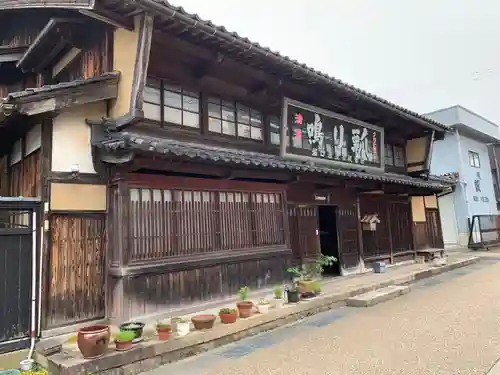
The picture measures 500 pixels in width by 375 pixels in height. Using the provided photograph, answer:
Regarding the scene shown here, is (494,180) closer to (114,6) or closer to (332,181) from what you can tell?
(332,181)

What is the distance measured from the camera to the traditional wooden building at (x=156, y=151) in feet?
23.0

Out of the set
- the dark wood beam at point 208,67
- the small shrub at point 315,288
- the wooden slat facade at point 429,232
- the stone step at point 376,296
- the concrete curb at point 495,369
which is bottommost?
the concrete curb at point 495,369

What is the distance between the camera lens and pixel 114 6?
6.80 m

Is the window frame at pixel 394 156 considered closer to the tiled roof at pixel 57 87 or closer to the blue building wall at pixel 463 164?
the blue building wall at pixel 463 164

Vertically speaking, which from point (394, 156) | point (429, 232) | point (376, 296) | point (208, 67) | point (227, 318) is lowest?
point (376, 296)

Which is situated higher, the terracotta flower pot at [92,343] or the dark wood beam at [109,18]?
the dark wood beam at [109,18]

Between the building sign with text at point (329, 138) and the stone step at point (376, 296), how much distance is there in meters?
3.96

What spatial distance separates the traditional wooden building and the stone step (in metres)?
1.97

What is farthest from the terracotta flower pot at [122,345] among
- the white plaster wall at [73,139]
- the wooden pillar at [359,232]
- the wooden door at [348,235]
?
the wooden pillar at [359,232]

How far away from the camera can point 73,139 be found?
24.3ft

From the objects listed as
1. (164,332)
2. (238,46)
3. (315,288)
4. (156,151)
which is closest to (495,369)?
(164,332)

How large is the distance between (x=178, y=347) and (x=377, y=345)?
3.24 m

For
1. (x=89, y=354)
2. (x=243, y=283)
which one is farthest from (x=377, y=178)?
(x=89, y=354)

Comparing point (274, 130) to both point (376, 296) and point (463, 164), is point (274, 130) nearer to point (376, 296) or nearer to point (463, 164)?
point (376, 296)
